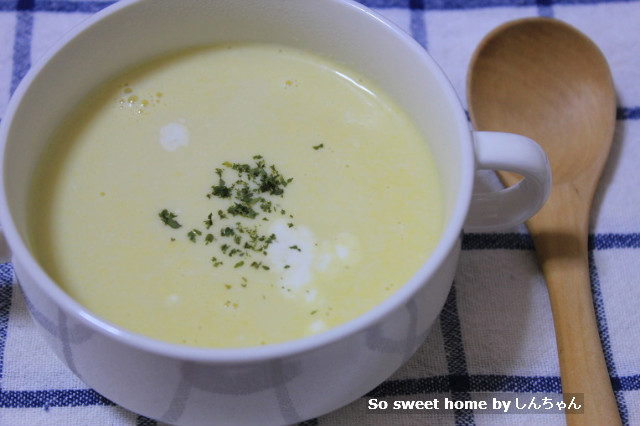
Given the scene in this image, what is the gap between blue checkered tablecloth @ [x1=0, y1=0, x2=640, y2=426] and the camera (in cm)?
115

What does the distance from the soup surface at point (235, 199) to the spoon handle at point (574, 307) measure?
25 centimetres

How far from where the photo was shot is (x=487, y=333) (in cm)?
125

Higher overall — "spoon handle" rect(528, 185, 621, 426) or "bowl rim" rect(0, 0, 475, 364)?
"bowl rim" rect(0, 0, 475, 364)

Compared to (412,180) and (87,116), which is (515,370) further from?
(87,116)

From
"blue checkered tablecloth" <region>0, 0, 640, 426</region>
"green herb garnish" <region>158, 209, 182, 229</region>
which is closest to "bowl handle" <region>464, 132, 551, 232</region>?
"blue checkered tablecloth" <region>0, 0, 640, 426</region>

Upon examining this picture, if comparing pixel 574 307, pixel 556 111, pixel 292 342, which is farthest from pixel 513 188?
pixel 292 342

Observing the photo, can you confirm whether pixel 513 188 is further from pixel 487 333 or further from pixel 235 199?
pixel 235 199

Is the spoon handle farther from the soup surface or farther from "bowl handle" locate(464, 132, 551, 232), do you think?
the soup surface

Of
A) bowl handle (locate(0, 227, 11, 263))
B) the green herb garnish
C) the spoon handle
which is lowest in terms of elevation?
the spoon handle

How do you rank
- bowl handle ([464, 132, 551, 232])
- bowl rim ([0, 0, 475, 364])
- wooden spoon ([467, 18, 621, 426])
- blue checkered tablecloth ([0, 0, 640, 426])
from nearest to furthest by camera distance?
bowl rim ([0, 0, 475, 364]) → bowl handle ([464, 132, 551, 232]) → blue checkered tablecloth ([0, 0, 640, 426]) → wooden spoon ([467, 18, 621, 426])

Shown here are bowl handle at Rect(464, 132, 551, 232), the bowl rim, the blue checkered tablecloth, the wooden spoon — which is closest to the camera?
the bowl rim

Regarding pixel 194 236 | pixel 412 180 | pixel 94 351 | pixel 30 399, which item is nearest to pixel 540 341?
pixel 412 180

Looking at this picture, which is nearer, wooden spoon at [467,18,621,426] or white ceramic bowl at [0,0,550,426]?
white ceramic bowl at [0,0,550,426]

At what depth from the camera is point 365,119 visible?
4.36 ft
